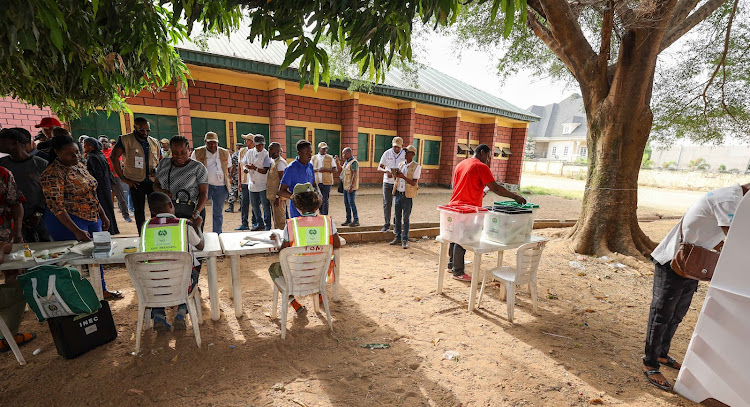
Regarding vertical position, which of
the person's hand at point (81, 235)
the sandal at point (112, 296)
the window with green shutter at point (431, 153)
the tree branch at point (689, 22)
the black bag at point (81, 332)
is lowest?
the sandal at point (112, 296)

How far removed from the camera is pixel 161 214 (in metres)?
2.86

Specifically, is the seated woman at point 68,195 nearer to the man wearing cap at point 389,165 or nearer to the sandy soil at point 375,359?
the sandy soil at point 375,359

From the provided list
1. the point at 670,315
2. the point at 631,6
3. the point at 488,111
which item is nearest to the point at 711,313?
the point at 670,315

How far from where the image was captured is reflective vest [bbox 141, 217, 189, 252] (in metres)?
2.68

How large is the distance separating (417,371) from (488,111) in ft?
46.8

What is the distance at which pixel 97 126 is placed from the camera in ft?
28.0

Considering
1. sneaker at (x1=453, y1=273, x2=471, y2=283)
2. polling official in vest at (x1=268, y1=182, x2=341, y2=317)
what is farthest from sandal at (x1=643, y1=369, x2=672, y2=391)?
polling official in vest at (x1=268, y1=182, x2=341, y2=317)

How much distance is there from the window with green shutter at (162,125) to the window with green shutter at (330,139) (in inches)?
177

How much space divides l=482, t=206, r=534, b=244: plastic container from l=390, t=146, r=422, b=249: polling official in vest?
6.93 ft

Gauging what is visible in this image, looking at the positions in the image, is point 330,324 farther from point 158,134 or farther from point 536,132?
point 536,132

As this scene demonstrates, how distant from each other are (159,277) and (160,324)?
2.65 feet

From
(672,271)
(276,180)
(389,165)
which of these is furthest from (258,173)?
(672,271)

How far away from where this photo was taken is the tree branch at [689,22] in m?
5.43

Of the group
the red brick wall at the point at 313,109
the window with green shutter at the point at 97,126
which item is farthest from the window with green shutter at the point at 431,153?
the window with green shutter at the point at 97,126
